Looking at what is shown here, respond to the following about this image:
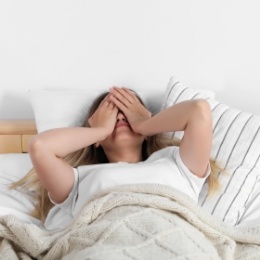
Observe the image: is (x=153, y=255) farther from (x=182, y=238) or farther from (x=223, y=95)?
(x=223, y=95)

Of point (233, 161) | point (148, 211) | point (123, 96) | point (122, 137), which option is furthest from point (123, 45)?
point (148, 211)

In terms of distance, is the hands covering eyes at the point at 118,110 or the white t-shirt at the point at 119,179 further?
the hands covering eyes at the point at 118,110

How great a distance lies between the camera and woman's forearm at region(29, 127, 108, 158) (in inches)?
49.9

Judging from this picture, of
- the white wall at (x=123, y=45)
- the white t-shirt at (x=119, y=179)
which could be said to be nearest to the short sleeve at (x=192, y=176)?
the white t-shirt at (x=119, y=179)

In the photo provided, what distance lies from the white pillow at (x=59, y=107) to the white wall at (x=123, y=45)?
12 centimetres

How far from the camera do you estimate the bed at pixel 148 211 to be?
1026 millimetres

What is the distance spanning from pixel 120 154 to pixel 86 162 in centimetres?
12

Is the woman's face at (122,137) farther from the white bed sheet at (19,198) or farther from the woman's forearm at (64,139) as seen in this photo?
the white bed sheet at (19,198)

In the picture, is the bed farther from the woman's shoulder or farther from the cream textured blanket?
the woman's shoulder

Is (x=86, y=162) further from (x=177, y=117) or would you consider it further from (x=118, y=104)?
(x=177, y=117)

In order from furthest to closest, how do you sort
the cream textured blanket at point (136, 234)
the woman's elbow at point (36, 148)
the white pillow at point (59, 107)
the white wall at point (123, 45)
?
the white wall at point (123, 45), the white pillow at point (59, 107), the woman's elbow at point (36, 148), the cream textured blanket at point (136, 234)

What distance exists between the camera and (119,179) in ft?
4.21

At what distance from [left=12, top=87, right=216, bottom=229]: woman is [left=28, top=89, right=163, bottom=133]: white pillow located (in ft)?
0.33

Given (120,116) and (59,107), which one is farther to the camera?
(59,107)
